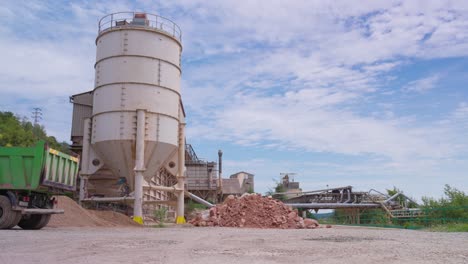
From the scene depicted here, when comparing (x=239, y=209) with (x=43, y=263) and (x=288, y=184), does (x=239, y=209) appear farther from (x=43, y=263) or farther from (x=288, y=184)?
(x=288, y=184)

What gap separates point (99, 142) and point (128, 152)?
4.69ft

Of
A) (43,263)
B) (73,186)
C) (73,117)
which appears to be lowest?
(43,263)

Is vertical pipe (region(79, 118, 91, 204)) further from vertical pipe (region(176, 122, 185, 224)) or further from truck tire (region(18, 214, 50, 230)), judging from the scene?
truck tire (region(18, 214, 50, 230))

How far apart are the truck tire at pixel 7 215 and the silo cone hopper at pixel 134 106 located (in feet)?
23.3

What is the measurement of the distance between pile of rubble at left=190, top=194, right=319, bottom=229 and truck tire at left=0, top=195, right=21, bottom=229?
8571mm

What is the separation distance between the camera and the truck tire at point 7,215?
12.7 meters

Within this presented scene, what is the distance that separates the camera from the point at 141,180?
19.8 meters

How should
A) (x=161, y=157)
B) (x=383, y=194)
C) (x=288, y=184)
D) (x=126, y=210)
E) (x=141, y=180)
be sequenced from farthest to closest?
(x=288, y=184)
(x=383, y=194)
(x=126, y=210)
(x=161, y=157)
(x=141, y=180)

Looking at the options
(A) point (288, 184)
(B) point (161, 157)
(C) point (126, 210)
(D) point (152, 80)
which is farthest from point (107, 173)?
(A) point (288, 184)

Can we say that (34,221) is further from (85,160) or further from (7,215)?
(85,160)

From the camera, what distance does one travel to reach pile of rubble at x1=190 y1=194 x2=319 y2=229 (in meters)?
19.5

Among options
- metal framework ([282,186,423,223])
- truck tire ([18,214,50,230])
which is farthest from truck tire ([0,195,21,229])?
metal framework ([282,186,423,223])

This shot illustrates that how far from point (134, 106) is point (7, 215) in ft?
27.9

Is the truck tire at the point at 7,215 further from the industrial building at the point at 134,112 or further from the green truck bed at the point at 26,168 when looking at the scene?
the industrial building at the point at 134,112
